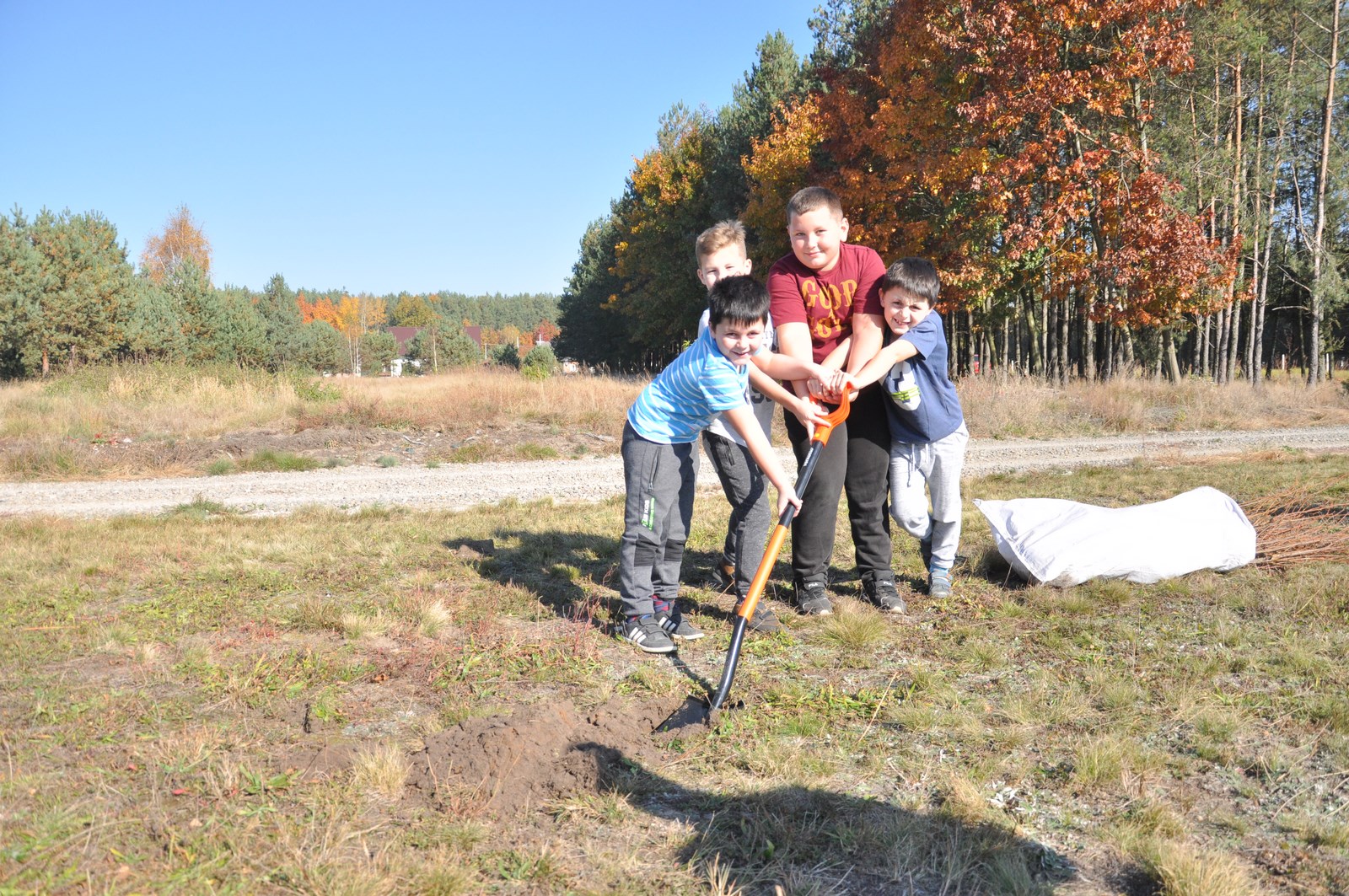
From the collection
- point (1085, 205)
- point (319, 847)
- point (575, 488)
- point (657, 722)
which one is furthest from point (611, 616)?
point (1085, 205)

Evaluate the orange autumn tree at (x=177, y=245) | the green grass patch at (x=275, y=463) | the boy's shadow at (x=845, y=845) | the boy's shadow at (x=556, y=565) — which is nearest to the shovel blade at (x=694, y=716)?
the boy's shadow at (x=845, y=845)

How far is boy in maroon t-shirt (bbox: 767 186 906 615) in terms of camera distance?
4.44 meters

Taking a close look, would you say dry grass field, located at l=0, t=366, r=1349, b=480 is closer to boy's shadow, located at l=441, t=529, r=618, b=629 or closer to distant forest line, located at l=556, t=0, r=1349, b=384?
distant forest line, located at l=556, t=0, r=1349, b=384

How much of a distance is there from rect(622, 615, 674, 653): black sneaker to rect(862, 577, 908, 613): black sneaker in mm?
1258

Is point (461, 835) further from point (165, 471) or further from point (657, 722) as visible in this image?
point (165, 471)

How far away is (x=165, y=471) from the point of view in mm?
11031

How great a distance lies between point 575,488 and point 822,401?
5.11m

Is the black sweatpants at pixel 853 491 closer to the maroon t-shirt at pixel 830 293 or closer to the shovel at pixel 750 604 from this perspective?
the shovel at pixel 750 604

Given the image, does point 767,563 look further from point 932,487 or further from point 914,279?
point 914,279

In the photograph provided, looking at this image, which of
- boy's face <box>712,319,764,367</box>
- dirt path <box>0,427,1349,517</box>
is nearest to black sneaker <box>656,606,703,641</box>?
boy's face <box>712,319,764,367</box>

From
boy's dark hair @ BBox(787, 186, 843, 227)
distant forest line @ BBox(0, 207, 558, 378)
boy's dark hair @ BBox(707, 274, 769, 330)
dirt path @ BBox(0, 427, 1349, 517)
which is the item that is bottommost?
dirt path @ BBox(0, 427, 1349, 517)

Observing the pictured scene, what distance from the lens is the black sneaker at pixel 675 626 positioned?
4258 mm

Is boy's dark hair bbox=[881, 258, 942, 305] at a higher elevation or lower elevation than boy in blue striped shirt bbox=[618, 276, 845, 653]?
higher

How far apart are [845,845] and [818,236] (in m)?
2.91
